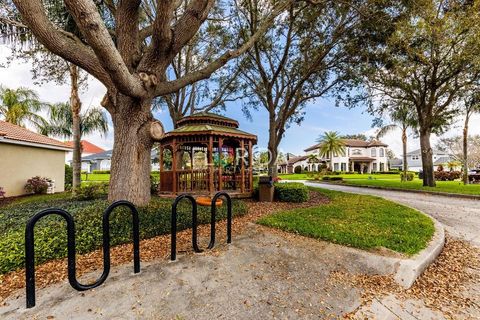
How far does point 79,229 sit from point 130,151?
7.31 feet

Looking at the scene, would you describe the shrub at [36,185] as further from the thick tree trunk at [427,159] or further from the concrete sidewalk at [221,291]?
the thick tree trunk at [427,159]

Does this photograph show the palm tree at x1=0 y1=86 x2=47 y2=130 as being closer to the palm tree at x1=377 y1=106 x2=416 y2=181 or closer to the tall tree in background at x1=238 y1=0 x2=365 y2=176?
the tall tree in background at x1=238 y1=0 x2=365 y2=176

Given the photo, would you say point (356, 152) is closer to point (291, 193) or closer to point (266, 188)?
point (291, 193)

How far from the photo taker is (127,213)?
17.0ft

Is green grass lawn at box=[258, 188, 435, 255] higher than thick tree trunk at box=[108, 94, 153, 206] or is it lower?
lower

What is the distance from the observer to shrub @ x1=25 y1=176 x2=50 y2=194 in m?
11.7

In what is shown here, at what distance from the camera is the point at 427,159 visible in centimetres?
1587

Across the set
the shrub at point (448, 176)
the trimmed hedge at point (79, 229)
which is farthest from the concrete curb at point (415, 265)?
the shrub at point (448, 176)

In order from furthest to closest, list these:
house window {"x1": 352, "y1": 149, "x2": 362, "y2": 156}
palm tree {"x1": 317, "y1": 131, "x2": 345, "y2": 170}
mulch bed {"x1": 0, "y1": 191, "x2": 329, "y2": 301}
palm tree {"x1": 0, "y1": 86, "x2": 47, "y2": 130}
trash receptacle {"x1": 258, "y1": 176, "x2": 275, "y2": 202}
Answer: house window {"x1": 352, "y1": 149, "x2": 362, "y2": 156}, palm tree {"x1": 317, "y1": 131, "x2": 345, "y2": 170}, palm tree {"x1": 0, "y1": 86, "x2": 47, "y2": 130}, trash receptacle {"x1": 258, "y1": 176, "x2": 275, "y2": 202}, mulch bed {"x1": 0, "y1": 191, "x2": 329, "y2": 301}

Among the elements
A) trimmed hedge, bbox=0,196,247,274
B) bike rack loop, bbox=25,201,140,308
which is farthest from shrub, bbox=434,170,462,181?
bike rack loop, bbox=25,201,140,308

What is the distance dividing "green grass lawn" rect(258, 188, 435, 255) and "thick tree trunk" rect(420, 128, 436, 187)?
10.8 metres

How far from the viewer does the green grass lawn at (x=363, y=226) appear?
4672 mm

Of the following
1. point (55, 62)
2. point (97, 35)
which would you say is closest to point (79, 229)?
point (97, 35)

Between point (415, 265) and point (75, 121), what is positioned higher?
point (75, 121)
